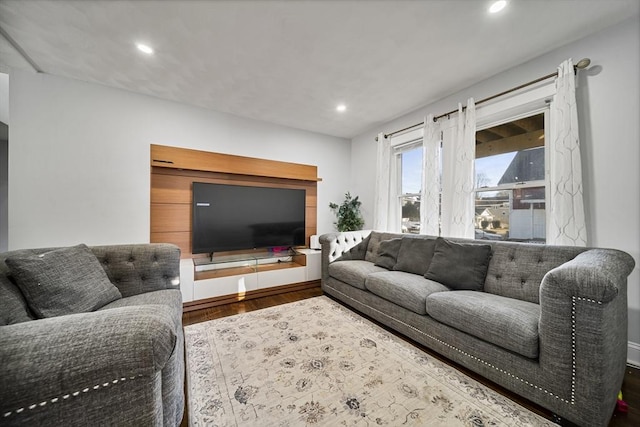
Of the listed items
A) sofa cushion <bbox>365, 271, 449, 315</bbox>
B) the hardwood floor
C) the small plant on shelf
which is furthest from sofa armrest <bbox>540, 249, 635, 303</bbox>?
the small plant on shelf

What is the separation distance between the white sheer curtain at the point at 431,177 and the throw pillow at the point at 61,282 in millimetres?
3151

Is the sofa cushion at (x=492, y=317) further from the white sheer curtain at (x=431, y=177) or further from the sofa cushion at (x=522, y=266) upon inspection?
the white sheer curtain at (x=431, y=177)

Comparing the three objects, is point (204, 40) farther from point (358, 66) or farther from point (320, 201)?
point (320, 201)

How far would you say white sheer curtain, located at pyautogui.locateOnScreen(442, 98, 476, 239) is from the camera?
103 inches

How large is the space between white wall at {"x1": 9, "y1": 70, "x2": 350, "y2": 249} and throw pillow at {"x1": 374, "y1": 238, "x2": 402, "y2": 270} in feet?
8.73

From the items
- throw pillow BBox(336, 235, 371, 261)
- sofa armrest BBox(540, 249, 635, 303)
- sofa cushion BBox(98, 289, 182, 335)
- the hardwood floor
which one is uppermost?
sofa armrest BBox(540, 249, 635, 303)

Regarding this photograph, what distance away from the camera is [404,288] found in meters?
2.09

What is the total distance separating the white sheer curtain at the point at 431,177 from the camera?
9.74 ft

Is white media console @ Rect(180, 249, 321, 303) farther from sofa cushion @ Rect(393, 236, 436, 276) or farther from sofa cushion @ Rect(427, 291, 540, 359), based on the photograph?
sofa cushion @ Rect(427, 291, 540, 359)

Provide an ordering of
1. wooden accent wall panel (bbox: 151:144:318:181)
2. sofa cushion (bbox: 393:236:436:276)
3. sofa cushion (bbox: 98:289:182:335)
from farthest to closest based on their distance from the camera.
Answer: wooden accent wall panel (bbox: 151:144:318:181) < sofa cushion (bbox: 393:236:436:276) < sofa cushion (bbox: 98:289:182:335)

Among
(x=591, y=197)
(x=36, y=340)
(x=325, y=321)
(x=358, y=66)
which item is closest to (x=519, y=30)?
(x=358, y=66)

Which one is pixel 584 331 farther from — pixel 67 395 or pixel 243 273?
pixel 243 273

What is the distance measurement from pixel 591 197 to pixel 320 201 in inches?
125

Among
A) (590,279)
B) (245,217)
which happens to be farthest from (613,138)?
(245,217)
